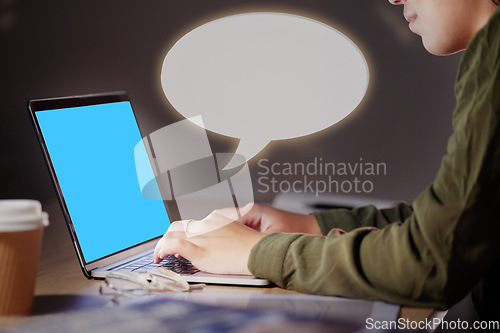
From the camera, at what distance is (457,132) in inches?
23.5

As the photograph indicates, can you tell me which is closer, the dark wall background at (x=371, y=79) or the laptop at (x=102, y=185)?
the laptop at (x=102, y=185)

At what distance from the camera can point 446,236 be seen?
1.90 ft

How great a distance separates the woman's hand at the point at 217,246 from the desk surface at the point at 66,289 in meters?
0.03

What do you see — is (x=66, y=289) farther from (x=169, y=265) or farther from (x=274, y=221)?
(x=274, y=221)

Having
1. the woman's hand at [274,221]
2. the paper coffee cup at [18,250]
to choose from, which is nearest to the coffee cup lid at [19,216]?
the paper coffee cup at [18,250]

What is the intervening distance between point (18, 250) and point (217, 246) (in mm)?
261

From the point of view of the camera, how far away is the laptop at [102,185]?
756mm

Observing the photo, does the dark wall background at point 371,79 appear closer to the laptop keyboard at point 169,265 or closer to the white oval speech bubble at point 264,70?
the white oval speech bubble at point 264,70

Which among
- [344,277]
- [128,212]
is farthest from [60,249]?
[344,277]

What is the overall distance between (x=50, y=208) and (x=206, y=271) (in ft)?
1.52

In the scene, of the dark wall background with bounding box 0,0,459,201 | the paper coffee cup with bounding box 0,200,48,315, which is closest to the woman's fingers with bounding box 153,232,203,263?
the paper coffee cup with bounding box 0,200,48,315

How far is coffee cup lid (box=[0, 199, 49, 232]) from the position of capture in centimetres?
54

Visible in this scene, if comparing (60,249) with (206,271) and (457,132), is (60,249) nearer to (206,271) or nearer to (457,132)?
(206,271)

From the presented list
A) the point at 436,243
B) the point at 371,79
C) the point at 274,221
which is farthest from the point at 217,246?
the point at 371,79
